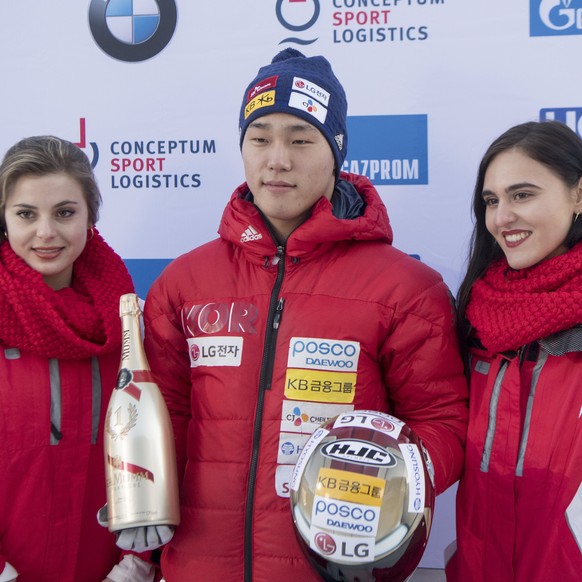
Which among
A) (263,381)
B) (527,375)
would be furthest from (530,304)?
(263,381)

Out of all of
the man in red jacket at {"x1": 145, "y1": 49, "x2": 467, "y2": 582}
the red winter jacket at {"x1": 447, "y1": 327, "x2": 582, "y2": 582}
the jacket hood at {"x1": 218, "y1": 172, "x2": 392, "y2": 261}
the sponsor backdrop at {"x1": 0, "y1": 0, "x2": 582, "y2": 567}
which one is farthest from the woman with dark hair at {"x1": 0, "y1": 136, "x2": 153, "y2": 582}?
the red winter jacket at {"x1": 447, "y1": 327, "x2": 582, "y2": 582}

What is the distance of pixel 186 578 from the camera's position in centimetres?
151

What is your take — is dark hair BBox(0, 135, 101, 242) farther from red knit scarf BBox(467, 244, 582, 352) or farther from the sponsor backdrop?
red knit scarf BBox(467, 244, 582, 352)

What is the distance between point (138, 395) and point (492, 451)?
733mm

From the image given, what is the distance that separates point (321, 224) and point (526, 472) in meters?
0.64

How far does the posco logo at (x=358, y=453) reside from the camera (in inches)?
47.6

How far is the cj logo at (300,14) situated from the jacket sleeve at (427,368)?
1036 mm

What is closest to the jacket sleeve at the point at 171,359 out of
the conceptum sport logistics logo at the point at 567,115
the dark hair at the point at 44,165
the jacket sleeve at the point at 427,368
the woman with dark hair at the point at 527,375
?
the dark hair at the point at 44,165

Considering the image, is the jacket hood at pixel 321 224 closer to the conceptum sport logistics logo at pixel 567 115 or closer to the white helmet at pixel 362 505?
the white helmet at pixel 362 505

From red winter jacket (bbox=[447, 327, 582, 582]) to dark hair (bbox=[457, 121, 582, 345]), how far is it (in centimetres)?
21

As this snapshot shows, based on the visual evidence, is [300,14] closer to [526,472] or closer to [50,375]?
[50,375]

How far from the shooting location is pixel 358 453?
1219 millimetres

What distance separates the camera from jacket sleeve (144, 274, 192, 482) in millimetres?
1663

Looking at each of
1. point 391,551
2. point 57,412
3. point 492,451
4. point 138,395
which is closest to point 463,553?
point 492,451
